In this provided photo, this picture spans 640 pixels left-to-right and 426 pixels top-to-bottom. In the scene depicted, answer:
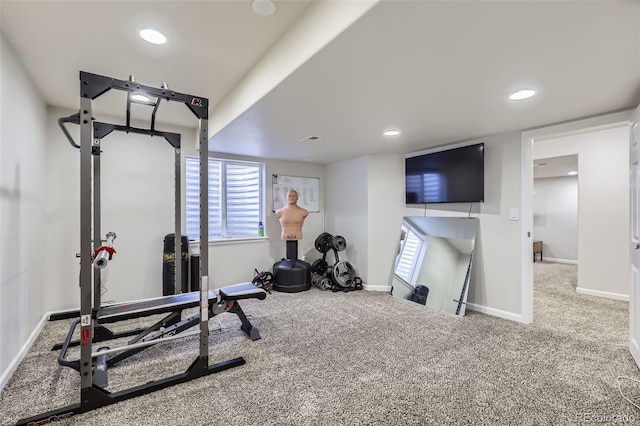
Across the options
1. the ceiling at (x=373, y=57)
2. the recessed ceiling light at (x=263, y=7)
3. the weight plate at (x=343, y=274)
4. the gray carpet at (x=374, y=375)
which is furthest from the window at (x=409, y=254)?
the recessed ceiling light at (x=263, y=7)

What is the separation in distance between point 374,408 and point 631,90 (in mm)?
2998

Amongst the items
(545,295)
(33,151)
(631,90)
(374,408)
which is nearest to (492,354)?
(374,408)

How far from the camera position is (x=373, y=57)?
5.54 feet

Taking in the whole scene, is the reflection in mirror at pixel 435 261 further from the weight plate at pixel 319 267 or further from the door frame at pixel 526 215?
the weight plate at pixel 319 267

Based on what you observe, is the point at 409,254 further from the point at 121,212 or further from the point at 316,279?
the point at 121,212

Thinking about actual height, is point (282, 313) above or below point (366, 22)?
below

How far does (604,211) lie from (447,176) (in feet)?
8.29

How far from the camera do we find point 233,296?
274 centimetres

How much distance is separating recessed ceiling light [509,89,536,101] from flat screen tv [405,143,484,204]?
1.24 metres

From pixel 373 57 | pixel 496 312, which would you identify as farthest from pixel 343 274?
pixel 373 57

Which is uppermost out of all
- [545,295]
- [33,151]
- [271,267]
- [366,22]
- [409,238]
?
[366,22]

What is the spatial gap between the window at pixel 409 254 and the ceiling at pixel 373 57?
1.72m

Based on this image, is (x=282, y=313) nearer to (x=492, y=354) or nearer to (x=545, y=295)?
(x=492, y=354)

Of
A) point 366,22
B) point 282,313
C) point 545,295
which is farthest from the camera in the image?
point 545,295
